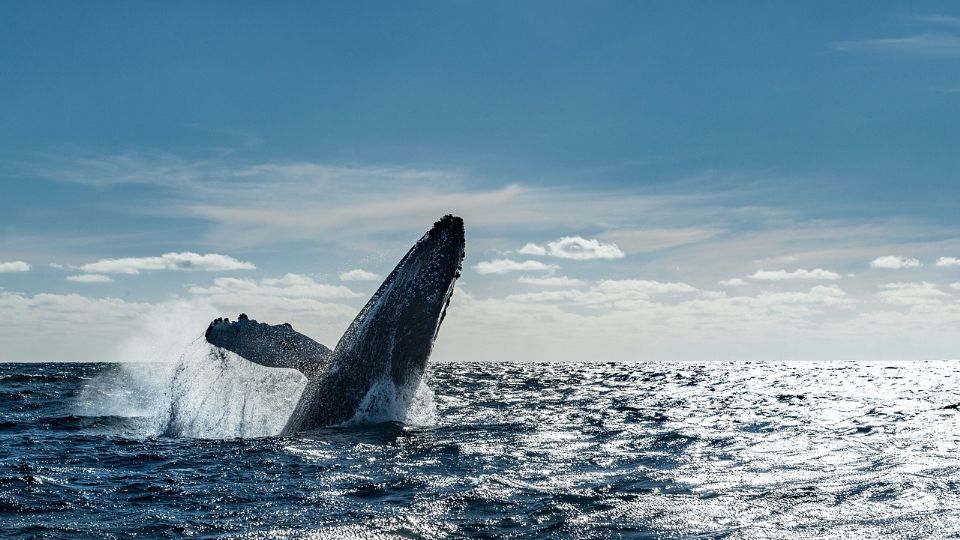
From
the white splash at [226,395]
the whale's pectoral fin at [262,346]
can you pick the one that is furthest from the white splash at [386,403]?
the white splash at [226,395]

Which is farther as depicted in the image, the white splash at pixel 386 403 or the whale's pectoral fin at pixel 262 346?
the whale's pectoral fin at pixel 262 346

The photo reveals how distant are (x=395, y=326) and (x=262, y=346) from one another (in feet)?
7.16

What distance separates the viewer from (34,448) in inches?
456

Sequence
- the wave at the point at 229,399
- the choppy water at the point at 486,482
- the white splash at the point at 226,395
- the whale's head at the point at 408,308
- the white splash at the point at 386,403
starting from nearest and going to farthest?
the choppy water at the point at 486,482
the whale's head at the point at 408,308
the white splash at the point at 386,403
the wave at the point at 229,399
the white splash at the point at 226,395

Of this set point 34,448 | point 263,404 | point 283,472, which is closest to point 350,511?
point 283,472

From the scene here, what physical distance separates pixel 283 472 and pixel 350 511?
207 centimetres

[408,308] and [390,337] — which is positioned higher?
[408,308]

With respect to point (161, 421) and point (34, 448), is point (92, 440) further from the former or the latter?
point (161, 421)

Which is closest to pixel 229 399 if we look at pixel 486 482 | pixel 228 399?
pixel 228 399

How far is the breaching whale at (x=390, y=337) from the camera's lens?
38.1 ft

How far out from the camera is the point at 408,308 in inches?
457

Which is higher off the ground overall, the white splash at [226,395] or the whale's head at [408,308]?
the whale's head at [408,308]

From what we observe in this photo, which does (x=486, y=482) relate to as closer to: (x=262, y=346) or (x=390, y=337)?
(x=390, y=337)

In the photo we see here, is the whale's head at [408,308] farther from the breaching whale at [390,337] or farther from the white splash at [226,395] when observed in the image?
the white splash at [226,395]
